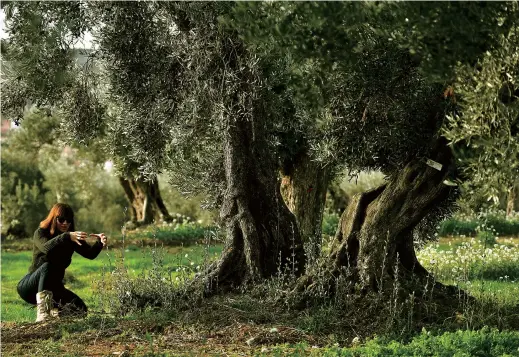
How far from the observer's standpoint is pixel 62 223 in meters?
11.9

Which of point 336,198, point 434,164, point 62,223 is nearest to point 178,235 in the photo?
point 336,198

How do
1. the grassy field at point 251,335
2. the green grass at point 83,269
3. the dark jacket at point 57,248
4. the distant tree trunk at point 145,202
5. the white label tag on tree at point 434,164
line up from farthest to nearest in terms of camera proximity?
the distant tree trunk at point 145,202
the green grass at point 83,269
the dark jacket at point 57,248
the white label tag on tree at point 434,164
the grassy field at point 251,335

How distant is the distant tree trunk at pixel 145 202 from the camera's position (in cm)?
3173

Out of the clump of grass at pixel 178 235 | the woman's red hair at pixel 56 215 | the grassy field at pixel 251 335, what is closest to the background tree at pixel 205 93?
the grassy field at pixel 251 335

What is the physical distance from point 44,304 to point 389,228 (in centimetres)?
531

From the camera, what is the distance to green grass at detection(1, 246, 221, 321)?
13.9m

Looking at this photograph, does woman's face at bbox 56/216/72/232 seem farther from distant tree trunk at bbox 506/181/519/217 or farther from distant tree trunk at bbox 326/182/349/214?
distant tree trunk at bbox 506/181/519/217

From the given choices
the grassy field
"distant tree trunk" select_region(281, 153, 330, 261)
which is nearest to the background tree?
the grassy field

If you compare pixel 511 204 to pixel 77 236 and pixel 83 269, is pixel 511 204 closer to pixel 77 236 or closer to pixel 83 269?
pixel 83 269

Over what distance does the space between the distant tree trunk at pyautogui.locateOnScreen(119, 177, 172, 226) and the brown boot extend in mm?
19650

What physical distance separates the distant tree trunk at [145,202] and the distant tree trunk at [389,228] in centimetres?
2019

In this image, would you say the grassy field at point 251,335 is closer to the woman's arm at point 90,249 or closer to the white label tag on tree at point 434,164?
the woman's arm at point 90,249

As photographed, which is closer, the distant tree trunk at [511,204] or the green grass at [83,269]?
the green grass at [83,269]

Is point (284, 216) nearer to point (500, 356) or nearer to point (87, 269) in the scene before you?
point (500, 356)
